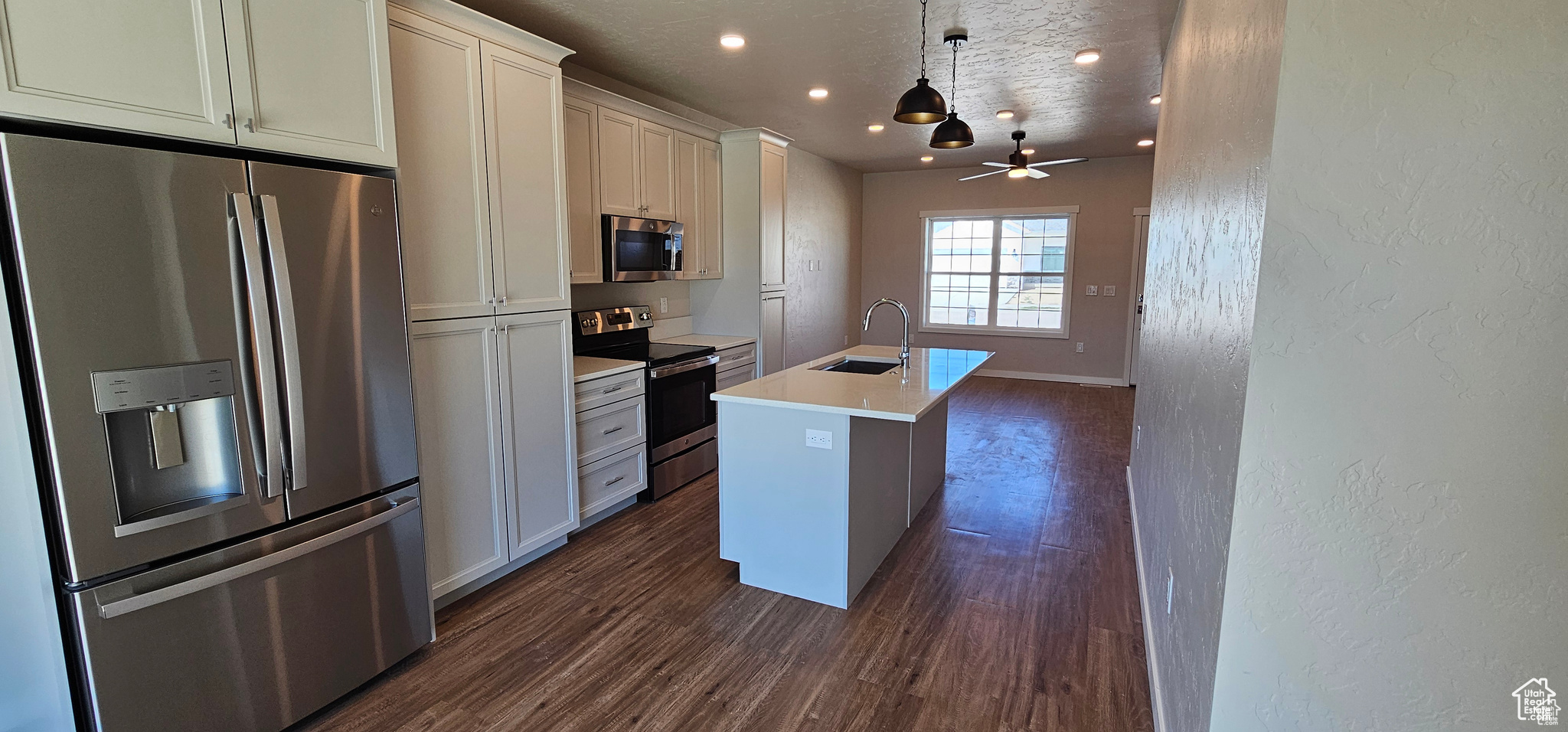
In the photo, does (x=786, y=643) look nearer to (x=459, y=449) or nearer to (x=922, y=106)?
(x=459, y=449)

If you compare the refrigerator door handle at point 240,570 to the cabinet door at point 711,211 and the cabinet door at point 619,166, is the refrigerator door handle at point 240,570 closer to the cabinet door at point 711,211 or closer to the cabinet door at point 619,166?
the cabinet door at point 619,166

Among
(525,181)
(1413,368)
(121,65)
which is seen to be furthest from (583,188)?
(1413,368)

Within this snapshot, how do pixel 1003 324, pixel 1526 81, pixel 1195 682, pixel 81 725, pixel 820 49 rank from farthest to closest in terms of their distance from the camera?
pixel 1003 324 → pixel 820 49 → pixel 81 725 → pixel 1195 682 → pixel 1526 81

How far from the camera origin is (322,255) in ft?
6.35

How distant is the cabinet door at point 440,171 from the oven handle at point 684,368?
123 cm

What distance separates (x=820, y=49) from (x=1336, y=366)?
120 inches

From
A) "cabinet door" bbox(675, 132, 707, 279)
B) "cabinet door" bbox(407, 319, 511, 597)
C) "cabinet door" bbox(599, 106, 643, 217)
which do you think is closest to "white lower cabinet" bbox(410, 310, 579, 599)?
"cabinet door" bbox(407, 319, 511, 597)

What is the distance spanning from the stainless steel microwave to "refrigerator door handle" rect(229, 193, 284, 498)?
2.09 m

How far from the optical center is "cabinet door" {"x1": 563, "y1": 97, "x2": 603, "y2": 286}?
139 inches

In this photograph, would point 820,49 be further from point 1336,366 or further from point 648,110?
point 1336,366

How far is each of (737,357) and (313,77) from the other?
3.05 meters

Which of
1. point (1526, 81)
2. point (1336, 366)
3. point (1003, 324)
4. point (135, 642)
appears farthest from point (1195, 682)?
point (1003, 324)

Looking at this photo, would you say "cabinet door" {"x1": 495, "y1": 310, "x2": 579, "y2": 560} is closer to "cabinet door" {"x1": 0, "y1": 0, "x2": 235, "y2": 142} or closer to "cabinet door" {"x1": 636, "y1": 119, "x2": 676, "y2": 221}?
"cabinet door" {"x1": 0, "y1": 0, "x2": 235, "y2": 142}

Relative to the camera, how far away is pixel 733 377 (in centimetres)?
466
